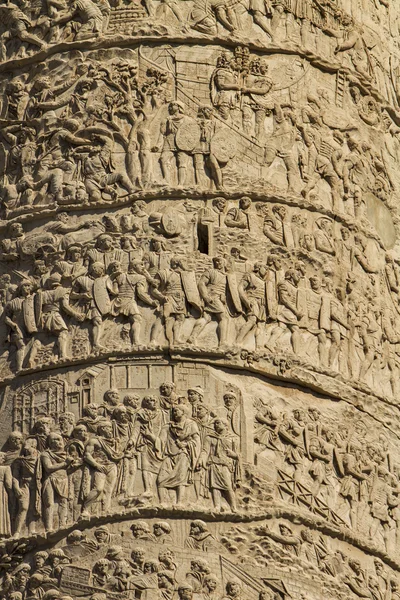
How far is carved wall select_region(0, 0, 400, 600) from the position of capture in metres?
15.3

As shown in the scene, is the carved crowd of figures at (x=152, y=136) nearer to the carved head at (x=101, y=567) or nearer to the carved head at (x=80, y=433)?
the carved head at (x=80, y=433)

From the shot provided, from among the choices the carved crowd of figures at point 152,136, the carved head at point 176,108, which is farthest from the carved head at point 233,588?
the carved head at point 176,108

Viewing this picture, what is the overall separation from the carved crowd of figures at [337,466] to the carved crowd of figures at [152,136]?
1.35 m

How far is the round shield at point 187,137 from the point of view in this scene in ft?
53.4

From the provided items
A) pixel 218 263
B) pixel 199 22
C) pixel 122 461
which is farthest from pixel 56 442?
pixel 199 22

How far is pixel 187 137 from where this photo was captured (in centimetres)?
1631

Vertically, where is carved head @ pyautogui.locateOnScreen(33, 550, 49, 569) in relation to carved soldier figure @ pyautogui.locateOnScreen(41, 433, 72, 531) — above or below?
below

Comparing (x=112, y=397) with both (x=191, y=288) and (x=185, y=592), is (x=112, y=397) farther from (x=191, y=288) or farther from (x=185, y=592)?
(x=185, y=592)

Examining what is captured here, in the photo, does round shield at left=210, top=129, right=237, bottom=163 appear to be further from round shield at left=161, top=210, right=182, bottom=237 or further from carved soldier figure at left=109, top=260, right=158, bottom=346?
carved soldier figure at left=109, top=260, right=158, bottom=346

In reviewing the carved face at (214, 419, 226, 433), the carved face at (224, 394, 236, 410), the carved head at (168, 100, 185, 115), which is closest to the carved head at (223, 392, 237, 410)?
the carved face at (224, 394, 236, 410)

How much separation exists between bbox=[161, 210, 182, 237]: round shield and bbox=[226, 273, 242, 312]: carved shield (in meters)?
0.37

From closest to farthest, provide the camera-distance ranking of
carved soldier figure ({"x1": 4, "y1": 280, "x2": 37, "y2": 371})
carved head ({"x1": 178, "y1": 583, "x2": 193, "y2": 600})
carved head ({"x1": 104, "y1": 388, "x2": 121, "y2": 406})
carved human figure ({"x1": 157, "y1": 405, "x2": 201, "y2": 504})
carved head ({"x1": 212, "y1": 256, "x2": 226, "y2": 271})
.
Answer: carved head ({"x1": 178, "y1": 583, "x2": 193, "y2": 600})
carved human figure ({"x1": 157, "y1": 405, "x2": 201, "y2": 504})
carved head ({"x1": 104, "y1": 388, "x2": 121, "y2": 406})
carved soldier figure ({"x1": 4, "y1": 280, "x2": 37, "y2": 371})
carved head ({"x1": 212, "y1": 256, "x2": 226, "y2": 271})

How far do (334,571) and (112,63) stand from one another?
313cm

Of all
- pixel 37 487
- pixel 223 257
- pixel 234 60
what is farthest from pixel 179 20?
pixel 37 487
